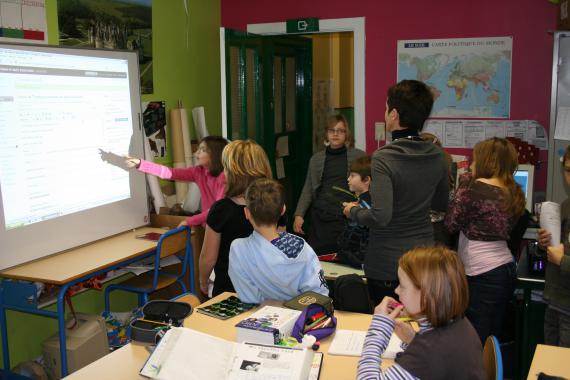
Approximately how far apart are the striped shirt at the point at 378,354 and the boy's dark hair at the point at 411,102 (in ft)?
3.62

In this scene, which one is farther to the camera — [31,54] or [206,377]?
[31,54]

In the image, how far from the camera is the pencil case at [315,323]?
7.11 ft

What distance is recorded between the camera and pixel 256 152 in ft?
10.2

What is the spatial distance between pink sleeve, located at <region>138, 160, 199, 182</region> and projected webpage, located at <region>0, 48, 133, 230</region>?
176 millimetres

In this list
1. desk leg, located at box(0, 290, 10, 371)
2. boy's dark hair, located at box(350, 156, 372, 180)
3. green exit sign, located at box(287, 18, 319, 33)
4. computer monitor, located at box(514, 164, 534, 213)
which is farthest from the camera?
green exit sign, located at box(287, 18, 319, 33)

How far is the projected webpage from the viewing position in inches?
123

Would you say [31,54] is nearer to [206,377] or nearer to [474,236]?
[206,377]

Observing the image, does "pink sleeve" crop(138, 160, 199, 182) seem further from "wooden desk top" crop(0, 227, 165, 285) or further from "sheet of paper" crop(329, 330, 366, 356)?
"sheet of paper" crop(329, 330, 366, 356)

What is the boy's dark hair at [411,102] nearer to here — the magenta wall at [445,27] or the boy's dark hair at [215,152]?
the boy's dark hair at [215,152]

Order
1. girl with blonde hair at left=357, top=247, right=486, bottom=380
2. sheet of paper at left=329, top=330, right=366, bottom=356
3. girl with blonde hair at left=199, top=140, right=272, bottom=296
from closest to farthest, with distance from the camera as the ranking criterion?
girl with blonde hair at left=357, top=247, right=486, bottom=380 → sheet of paper at left=329, top=330, right=366, bottom=356 → girl with blonde hair at left=199, top=140, right=272, bottom=296

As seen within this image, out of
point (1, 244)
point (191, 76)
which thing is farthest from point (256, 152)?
point (191, 76)

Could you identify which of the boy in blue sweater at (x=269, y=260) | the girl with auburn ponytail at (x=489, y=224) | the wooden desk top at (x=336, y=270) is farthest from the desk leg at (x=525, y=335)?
the boy in blue sweater at (x=269, y=260)

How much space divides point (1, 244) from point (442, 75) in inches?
137

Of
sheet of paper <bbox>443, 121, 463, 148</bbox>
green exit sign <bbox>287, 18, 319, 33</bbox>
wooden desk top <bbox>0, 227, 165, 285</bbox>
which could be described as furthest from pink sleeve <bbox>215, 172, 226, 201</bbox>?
sheet of paper <bbox>443, 121, 463, 148</bbox>
